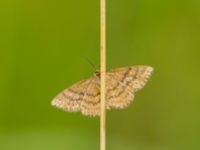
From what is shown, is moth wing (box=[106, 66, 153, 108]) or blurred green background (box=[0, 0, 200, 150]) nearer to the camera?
moth wing (box=[106, 66, 153, 108])

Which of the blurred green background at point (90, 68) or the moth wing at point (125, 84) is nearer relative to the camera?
the moth wing at point (125, 84)

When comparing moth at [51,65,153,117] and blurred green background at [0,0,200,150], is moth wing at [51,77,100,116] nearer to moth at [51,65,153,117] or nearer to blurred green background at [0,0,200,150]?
moth at [51,65,153,117]

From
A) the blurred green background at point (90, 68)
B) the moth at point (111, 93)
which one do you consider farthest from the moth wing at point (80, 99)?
the blurred green background at point (90, 68)

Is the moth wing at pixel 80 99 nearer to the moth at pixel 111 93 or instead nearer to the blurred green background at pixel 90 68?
the moth at pixel 111 93

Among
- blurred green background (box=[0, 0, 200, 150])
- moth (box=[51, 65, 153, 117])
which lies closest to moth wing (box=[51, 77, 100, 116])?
moth (box=[51, 65, 153, 117])

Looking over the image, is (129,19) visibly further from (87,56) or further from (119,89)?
(119,89)

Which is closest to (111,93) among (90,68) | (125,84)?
(125,84)

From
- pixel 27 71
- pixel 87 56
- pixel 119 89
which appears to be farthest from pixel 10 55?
pixel 119 89
